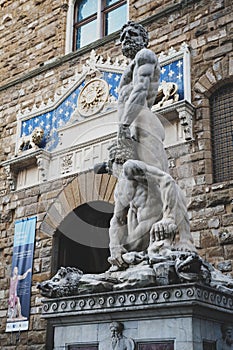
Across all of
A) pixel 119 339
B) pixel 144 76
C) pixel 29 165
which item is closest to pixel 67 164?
pixel 29 165

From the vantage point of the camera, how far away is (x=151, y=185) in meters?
4.84

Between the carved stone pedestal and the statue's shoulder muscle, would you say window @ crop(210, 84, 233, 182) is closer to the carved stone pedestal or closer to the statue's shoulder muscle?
the statue's shoulder muscle

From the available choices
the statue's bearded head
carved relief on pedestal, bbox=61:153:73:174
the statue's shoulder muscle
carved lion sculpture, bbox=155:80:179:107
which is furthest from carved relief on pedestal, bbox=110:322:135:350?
carved relief on pedestal, bbox=61:153:73:174

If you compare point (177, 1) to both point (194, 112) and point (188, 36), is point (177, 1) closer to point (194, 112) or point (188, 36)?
point (188, 36)

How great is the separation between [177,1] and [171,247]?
20.1 feet

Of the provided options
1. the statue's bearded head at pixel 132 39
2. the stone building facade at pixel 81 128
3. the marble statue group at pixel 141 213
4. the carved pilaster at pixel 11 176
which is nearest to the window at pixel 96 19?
the stone building facade at pixel 81 128

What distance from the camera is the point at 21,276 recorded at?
31.7 feet

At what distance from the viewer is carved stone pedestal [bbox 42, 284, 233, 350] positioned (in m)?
3.87

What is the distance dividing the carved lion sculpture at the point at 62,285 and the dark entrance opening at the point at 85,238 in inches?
183

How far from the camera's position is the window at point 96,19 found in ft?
34.7

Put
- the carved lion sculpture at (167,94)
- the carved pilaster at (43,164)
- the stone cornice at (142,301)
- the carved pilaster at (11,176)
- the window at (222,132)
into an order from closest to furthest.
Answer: the stone cornice at (142,301) < the window at (222,132) < the carved lion sculpture at (167,94) < the carved pilaster at (43,164) < the carved pilaster at (11,176)

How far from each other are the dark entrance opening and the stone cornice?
4879 mm

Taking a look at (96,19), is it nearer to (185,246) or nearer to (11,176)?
(11,176)

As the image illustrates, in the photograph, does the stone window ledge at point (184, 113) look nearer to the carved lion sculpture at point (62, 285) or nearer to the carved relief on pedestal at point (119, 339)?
the carved lion sculpture at point (62, 285)
